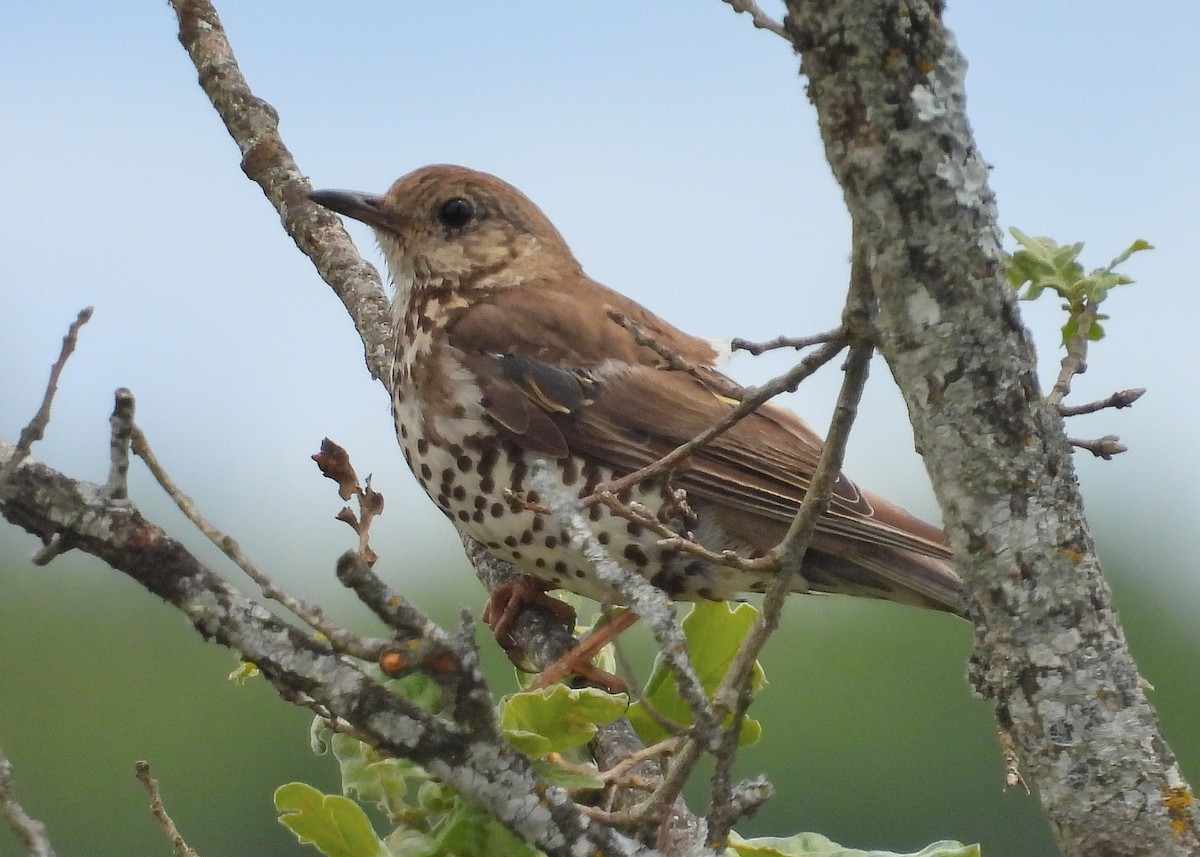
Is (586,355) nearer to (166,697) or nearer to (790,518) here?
(790,518)

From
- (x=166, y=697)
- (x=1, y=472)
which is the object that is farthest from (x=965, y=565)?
(x=166, y=697)

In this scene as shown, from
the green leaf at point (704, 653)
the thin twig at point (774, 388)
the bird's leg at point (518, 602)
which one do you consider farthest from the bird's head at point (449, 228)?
the thin twig at point (774, 388)

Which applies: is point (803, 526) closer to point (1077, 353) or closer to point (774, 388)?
point (774, 388)

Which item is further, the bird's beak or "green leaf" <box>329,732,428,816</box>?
the bird's beak

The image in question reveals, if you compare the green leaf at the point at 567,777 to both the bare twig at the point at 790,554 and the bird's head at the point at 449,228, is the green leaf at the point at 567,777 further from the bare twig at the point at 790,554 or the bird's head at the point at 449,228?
the bird's head at the point at 449,228

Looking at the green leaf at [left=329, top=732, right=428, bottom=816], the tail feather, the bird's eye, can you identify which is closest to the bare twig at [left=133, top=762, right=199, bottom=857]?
the green leaf at [left=329, top=732, right=428, bottom=816]

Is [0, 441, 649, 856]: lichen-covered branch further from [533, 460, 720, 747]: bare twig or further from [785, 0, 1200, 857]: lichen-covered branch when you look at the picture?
[785, 0, 1200, 857]: lichen-covered branch
